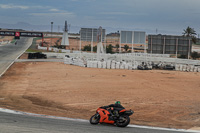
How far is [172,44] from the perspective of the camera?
48.8 m

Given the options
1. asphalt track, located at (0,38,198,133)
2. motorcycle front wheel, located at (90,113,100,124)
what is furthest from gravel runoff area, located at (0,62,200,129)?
motorcycle front wheel, located at (90,113,100,124)

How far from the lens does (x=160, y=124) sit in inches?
510

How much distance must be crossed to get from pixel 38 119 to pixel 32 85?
531 inches

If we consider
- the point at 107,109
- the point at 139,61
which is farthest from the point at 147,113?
the point at 139,61

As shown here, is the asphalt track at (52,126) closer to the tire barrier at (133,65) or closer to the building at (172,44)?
the tire barrier at (133,65)

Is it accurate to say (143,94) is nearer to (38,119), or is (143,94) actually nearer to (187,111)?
(187,111)

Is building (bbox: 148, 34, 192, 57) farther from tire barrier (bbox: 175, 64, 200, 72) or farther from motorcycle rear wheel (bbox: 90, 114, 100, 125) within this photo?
motorcycle rear wheel (bbox: 90, 114, 100, 125)

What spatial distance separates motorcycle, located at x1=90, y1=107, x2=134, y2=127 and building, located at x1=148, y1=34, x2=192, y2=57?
38.0 m

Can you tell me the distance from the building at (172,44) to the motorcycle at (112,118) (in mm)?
37979

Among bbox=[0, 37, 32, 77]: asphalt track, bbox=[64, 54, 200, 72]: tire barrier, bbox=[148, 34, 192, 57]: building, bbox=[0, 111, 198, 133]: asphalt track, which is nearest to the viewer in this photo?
bbox=[0, 111, 198, 133]: asphalt track

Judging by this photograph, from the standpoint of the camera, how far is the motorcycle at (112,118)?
38.5ft

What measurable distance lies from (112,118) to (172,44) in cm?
3893

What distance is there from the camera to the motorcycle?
38.5 feet

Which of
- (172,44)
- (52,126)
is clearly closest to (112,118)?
(52,126)
